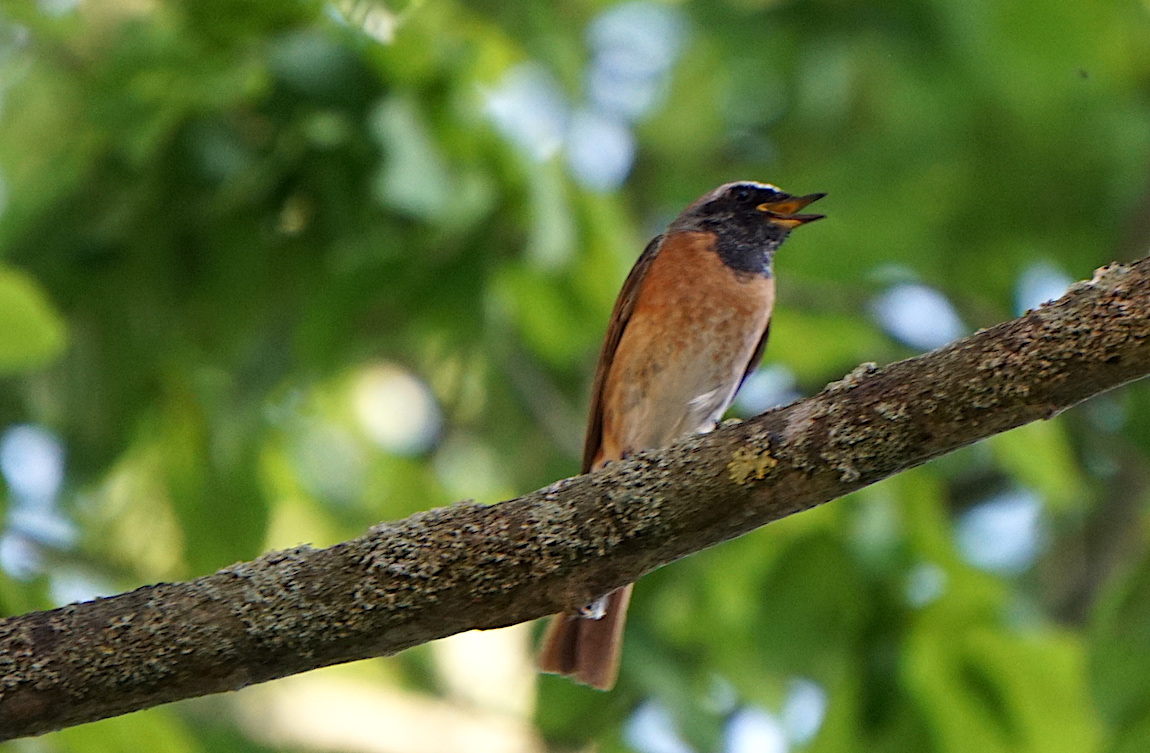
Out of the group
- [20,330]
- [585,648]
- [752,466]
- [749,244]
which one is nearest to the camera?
[752,466]

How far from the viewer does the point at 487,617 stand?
3.03 metres

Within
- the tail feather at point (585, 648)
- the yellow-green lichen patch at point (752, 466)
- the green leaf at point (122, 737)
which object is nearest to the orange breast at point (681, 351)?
the tail feather at point (585, 648)

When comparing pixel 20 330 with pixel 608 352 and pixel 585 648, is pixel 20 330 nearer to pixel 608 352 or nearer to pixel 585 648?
pixel 585 648

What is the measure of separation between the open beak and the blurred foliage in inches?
5.0

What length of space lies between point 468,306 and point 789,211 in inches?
62.0

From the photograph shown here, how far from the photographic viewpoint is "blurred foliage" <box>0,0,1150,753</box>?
4.87 meters

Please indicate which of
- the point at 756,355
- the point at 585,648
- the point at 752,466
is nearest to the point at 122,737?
the point at 585,648

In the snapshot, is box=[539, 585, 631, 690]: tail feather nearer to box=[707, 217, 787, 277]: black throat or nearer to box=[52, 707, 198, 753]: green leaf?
box=[52, 707, 198, 753]: green leaf

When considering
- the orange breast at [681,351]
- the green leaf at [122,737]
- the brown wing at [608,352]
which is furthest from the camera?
the brown wing at [608,352]

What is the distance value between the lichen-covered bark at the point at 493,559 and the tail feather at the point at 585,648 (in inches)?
70.9

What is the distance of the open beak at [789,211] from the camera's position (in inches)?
220

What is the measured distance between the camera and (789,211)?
5844mm

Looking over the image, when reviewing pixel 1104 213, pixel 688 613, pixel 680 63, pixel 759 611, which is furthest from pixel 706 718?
pixel 680 63

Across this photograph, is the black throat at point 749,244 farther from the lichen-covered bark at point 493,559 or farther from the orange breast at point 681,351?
the lichen-covered bark at point 493,559
